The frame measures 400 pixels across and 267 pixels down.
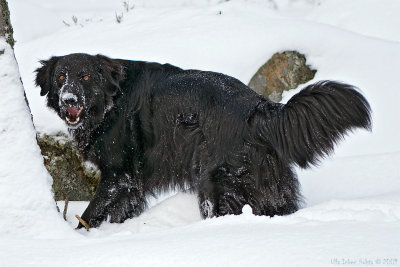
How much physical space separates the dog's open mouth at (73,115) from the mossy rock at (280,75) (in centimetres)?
275

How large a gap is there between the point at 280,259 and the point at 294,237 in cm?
25

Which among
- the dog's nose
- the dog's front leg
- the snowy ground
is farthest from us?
the dog's front leg

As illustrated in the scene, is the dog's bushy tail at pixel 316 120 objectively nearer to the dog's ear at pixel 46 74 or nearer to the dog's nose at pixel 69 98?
the dog's nose at pixel 69 98

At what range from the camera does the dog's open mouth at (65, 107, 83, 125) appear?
4.67m

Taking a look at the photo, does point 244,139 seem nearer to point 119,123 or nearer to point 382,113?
point 119,123

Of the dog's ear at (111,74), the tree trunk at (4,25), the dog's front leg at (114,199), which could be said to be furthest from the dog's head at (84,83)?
the tree trunk at (4,25)

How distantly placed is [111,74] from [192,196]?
1232 millimetres

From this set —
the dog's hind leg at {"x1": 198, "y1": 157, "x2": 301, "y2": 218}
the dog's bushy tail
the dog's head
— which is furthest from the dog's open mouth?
the dog's bushy tail

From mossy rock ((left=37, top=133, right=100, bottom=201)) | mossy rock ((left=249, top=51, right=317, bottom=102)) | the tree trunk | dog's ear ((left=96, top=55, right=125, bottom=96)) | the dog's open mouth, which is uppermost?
the tree trunk

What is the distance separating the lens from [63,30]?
8227 mm

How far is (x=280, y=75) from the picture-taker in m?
6.90

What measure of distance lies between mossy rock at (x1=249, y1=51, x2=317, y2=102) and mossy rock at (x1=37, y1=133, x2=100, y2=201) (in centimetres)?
230

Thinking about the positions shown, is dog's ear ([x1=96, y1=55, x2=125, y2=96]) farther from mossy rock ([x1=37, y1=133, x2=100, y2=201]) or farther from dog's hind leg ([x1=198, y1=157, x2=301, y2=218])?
dog's hind leg ([x1=198, y1=157, x2=301, y2=218])

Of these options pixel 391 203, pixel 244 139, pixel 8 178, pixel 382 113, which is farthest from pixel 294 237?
pixel 382 113
